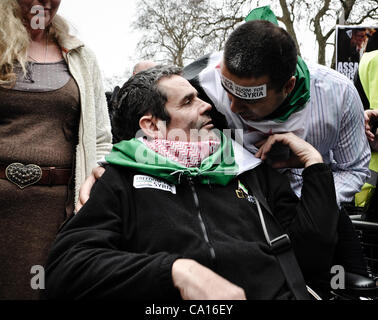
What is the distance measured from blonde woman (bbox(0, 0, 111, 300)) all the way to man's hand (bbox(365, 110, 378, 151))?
5.04ft

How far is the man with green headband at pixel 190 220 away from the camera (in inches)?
52.8

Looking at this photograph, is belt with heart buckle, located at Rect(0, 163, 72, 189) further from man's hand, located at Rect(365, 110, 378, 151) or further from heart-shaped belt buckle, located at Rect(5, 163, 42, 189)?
man's hand, located at Rect(365, 110, 378, 151)

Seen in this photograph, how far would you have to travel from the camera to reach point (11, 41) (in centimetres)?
194

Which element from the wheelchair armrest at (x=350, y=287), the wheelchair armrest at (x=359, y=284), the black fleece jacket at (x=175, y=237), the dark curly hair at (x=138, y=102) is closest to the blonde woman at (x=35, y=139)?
the dark curly hair at (x=138, y=102)

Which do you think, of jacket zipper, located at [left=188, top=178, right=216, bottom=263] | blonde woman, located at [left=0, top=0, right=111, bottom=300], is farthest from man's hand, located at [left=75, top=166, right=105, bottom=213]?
jacket zipper, located at [left=188, top=178, right=216, bottom=263]

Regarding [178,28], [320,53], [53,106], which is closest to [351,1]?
[320,53]

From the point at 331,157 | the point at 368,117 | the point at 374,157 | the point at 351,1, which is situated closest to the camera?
the point at 331,157

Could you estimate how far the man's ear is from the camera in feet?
6.50

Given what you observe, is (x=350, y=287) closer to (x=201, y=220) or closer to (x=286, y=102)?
(x=201, y=220)

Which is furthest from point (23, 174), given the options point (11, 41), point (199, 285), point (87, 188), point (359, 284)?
point (359, 284)

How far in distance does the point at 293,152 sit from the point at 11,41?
1389 mm
